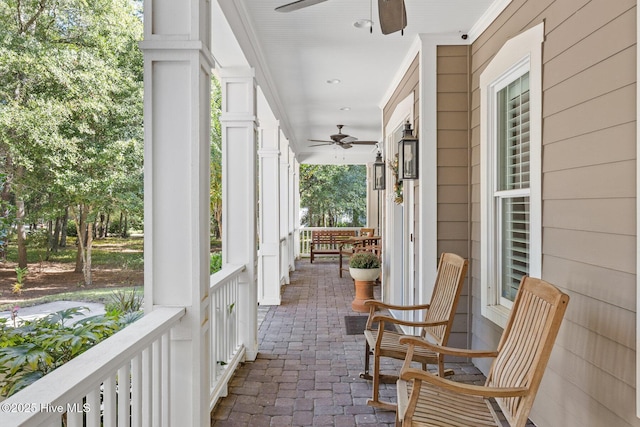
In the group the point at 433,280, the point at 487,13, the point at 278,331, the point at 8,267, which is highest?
the point at 487,13

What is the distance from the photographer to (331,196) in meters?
16.8

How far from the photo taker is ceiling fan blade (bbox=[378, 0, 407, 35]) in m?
2.04

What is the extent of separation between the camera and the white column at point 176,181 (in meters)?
1.98

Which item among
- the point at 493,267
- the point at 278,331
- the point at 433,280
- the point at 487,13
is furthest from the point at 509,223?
the point at 278,331

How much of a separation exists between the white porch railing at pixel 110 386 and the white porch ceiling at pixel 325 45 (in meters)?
1.82

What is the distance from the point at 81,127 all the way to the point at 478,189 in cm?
276

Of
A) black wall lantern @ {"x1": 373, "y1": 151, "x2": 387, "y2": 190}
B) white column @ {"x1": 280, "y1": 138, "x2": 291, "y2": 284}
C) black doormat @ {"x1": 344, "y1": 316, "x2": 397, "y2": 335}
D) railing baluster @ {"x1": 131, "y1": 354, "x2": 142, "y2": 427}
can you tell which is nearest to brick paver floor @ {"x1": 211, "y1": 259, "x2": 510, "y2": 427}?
black doormat @ {"x1": 344, "y1": 316, "x2": 397, "y2": 335}

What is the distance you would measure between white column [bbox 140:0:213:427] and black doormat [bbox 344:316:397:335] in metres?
2.75

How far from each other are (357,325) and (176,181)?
11.0ft

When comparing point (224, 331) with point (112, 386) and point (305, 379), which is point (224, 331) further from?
point (112, 386)

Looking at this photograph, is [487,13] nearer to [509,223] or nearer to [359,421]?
[509,223]

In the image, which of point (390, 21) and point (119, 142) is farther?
point (119, 142)

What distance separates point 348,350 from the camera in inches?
157

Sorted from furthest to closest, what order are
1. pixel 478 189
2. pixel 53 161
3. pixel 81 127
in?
pixel 478 189 → pixel 81 127 → pixel 53 161
